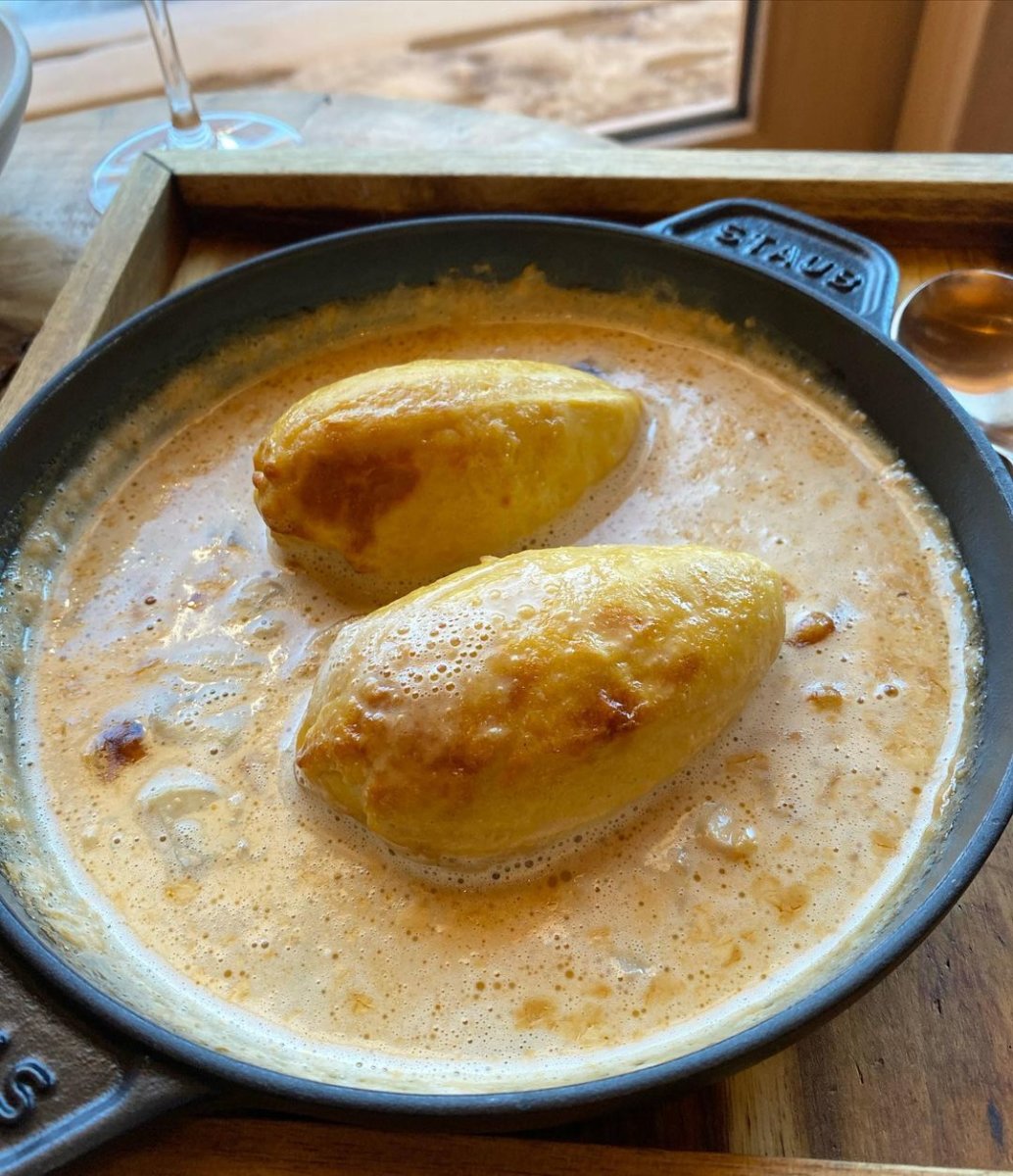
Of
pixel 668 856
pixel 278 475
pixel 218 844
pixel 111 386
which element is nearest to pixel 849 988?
pixel 668 856

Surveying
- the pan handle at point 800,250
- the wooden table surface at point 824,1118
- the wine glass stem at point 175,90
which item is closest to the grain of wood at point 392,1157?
the wooden table surface at point 824,1118

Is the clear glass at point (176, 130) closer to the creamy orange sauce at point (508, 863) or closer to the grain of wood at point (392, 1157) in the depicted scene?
the creamy orange sauce at point (508, 863)

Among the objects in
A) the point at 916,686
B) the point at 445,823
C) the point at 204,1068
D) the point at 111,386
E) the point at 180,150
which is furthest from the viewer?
the point at 180,150

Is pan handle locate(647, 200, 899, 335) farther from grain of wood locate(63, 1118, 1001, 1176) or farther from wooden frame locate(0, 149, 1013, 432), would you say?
grain of wood locate(63, 1118, 1001, 1176)

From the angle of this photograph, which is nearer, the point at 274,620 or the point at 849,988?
the point at 849,988

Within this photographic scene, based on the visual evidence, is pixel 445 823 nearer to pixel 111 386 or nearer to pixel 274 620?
pixel 274 620

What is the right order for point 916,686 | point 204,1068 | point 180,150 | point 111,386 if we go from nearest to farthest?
1. point 204,1068
2. point 916,686
3. point 111,386
4. point 180,150

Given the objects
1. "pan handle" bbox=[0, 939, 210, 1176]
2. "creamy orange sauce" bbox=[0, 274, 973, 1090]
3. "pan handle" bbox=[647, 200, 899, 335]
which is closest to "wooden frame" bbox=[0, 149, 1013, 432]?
"pan handle" bbox=[647, 200, 899, 335]
